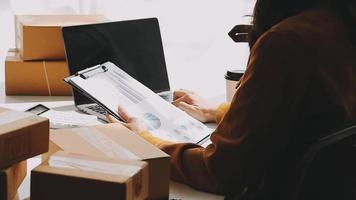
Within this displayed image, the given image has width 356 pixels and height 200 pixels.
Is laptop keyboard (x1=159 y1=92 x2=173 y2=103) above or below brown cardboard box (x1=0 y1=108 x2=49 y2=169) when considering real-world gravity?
below

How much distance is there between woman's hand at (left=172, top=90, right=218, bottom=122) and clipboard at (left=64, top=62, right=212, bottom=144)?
0.28ft

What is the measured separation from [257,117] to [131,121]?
50cm

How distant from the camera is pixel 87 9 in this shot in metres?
2.52

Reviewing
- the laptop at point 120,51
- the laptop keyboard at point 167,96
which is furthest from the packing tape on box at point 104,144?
the laptop keyboard at point 167,96

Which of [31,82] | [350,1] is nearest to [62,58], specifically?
[31,82]

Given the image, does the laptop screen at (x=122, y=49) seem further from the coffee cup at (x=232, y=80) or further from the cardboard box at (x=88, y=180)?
the cardboard box at (x=88, y=180)

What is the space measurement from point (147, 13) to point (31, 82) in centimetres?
81

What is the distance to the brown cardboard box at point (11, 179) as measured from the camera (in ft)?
3.37

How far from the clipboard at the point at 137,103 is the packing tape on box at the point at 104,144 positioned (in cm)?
26

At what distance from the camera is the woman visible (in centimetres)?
106

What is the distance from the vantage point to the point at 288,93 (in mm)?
1064

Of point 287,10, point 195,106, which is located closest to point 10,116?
point 287,10

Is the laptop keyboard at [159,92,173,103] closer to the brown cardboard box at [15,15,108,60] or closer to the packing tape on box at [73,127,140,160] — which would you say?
the brown cardboard box at [15,15,108,60]

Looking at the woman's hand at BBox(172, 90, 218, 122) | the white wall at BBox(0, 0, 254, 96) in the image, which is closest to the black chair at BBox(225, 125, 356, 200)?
the woman's hand at BBox(172, 90, 218, 122)
